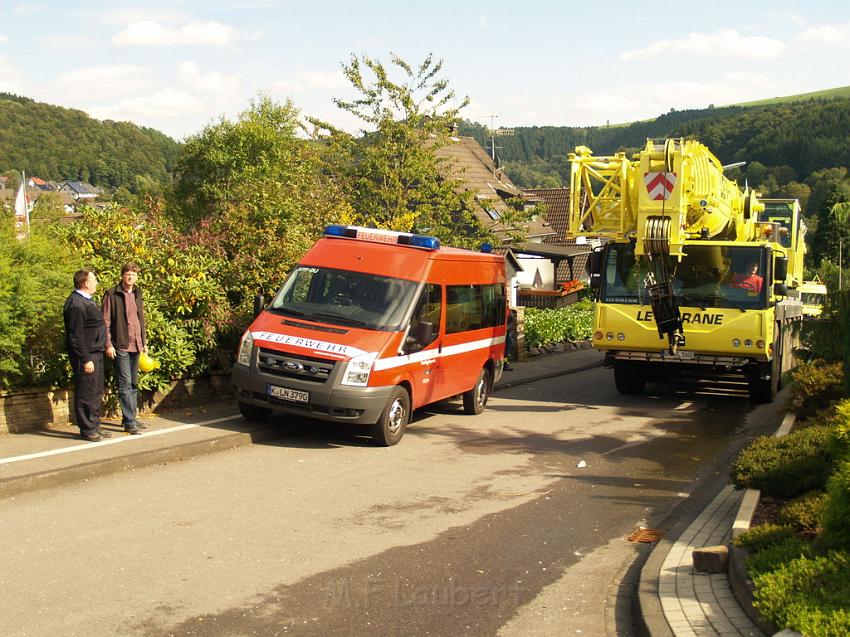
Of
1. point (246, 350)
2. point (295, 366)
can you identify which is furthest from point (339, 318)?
point (246, 350)

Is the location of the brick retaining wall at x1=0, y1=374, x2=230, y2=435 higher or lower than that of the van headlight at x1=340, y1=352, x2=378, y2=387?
lower

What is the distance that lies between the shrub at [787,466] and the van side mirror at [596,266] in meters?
7.39

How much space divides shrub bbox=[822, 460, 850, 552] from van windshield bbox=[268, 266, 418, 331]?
6.57 meters

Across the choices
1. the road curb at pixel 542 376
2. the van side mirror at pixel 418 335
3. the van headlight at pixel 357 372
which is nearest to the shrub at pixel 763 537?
the van headlight at pixel 357 372

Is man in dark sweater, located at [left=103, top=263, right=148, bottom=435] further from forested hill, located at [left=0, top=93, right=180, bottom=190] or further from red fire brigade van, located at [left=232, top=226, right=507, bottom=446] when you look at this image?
forested hill, located at [left=0, top=93, right=180, bottom=190]

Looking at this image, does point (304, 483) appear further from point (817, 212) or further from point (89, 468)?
point (817, 212)

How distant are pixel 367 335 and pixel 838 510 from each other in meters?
6.62

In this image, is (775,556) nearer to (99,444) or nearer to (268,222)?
(99,444)

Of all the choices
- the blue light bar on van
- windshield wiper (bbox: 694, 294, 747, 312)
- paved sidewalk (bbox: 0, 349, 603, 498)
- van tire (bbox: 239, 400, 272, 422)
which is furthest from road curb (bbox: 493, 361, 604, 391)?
van tire (bbox: 239, 400, 272, 422)

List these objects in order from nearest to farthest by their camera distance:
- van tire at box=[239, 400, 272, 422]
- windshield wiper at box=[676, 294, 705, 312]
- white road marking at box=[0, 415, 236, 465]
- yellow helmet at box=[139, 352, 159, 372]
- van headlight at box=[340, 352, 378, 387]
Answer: white road marking at box=[0, 415, 236, 465] → van headlight at box=[340, 352, 378, 387] → yellow helmet at box=[139, 352, 159, 372] → van tire at box=[239, 400, 272, 422] → windshield wiper at box=[676, 294, 705, 312]

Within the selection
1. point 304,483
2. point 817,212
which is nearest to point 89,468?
point 304,483

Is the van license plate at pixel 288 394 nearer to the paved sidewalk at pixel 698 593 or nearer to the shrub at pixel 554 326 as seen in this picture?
the paved sidewalk at pixel 698 593

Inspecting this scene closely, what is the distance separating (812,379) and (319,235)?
8.93 meters

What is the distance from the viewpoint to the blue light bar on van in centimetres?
1253
